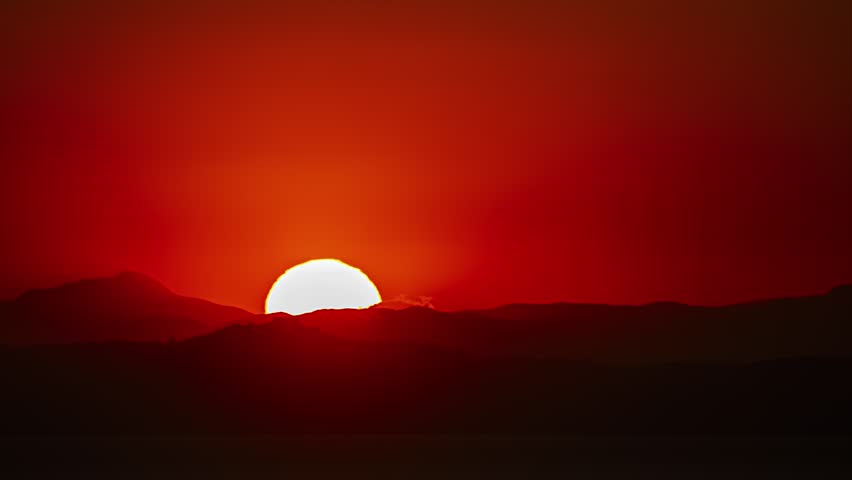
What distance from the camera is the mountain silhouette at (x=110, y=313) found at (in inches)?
5787

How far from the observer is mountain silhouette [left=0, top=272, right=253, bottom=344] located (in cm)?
14700

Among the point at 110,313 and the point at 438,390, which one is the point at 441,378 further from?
the point at 110,313

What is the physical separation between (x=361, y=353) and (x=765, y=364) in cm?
3529

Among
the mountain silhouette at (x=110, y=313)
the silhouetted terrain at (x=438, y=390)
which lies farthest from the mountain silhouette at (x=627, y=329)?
the mountain silhouette at (x=110, y=313)

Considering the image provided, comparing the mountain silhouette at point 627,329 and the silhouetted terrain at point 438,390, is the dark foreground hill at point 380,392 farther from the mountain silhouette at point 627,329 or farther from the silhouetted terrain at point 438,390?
the mountain silhouette at point 627,329

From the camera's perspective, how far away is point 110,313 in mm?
165750

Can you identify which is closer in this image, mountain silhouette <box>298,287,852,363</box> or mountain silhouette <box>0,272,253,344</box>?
mountain silhouette <box>298,287,852,363</box>

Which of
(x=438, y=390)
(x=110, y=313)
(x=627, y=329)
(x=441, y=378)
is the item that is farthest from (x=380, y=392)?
(x=110, y=313)

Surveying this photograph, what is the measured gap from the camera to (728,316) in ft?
433

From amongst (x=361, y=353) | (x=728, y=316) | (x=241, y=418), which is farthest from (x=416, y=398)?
(x=728, y=316)

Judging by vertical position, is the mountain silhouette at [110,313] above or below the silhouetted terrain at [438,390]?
above

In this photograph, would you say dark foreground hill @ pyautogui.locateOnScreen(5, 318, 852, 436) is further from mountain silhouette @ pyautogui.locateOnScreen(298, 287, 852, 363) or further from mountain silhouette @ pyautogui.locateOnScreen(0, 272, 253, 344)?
mountain silhouette @ pyautogui.locateOnScreen(0, 272, 253, 344)

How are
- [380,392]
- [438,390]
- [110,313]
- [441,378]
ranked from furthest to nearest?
[110,313]
[441,378]
[438,390]
[380,392]

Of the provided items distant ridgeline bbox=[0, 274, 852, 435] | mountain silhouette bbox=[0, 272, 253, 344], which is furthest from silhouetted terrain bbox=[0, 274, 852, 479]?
mountain silhouette bbox=[0, 272, 253, 344]
